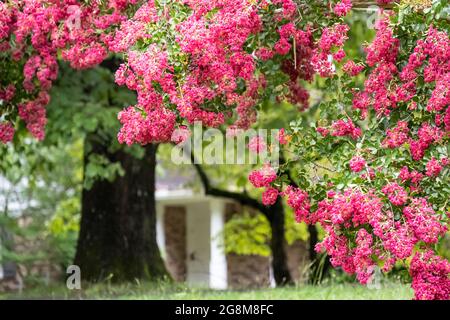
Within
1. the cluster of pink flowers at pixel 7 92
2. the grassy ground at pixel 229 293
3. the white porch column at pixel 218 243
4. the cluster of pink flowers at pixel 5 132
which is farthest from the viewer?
the white porch column at pixel 218 243

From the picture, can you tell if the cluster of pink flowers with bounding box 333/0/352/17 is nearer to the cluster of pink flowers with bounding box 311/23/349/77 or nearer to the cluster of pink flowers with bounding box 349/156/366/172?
the cluster of pink flowers with bounding box 311/23/349/77

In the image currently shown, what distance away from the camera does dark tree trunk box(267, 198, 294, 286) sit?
1311 cm

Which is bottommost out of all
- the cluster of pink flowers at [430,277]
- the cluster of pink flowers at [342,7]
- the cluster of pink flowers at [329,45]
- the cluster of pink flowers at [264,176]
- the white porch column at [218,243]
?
the white porch column at [218,243]

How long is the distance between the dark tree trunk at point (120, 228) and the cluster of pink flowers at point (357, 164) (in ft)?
20.6

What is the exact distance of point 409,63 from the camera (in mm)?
5090

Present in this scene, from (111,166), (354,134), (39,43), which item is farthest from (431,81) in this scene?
(111,166)

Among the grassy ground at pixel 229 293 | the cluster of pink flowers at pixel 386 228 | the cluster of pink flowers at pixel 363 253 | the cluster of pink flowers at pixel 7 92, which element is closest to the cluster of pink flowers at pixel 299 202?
the cluster of pink flowers at pixel 386 228

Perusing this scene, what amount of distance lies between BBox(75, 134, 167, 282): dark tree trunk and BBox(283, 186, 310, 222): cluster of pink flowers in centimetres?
589

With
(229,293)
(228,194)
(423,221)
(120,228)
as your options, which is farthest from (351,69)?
(228,194)

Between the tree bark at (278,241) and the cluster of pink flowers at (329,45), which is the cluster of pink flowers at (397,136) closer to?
the cluster of pink flowers at (329,45)

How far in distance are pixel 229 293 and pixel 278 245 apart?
413cm

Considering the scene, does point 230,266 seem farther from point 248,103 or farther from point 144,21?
point 144,21

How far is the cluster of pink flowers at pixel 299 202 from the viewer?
16.5 feet
